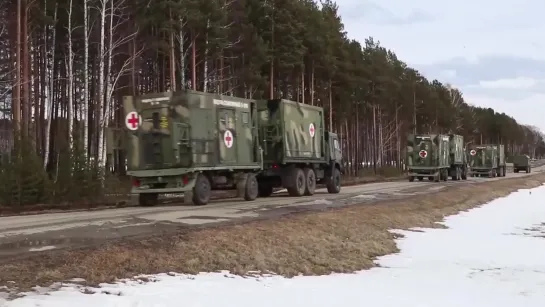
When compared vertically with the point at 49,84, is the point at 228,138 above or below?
below

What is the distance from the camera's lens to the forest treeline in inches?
829

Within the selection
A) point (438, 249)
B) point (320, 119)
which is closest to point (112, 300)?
point (438, 249)

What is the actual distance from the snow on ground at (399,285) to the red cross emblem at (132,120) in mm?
8336

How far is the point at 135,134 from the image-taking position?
18.2m

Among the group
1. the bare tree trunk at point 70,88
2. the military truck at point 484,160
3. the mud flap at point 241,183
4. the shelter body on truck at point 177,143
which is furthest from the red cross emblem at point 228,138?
the military truck at point 484,160

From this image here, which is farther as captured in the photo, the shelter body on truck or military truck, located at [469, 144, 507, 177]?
military truck, located at [469, 144, 507, 177]

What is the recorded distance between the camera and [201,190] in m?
18.0

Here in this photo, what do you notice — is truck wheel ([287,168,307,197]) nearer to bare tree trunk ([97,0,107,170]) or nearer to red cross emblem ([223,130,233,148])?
red cross emblem ([223,130,233,148])

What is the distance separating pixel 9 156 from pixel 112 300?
541 inches

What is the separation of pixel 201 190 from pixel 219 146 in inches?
64.2

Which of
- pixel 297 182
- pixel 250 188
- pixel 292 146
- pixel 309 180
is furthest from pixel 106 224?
pixel 309 180

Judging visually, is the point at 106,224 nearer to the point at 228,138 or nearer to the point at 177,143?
the point at 177,143

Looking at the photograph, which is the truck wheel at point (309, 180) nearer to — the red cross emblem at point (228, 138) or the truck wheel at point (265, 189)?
the truck wheel at point (265, 189)

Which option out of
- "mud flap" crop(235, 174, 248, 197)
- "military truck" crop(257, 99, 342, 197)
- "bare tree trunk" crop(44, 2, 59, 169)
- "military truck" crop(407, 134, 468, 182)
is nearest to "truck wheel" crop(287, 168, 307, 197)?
"military truck" crop(257, 99, 342, 197)
